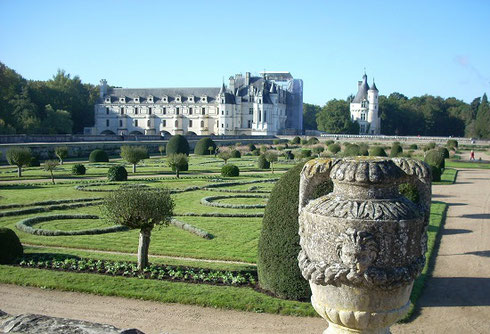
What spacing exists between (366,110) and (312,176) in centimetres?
8034

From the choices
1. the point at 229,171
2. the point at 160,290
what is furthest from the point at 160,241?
the point at 229,171

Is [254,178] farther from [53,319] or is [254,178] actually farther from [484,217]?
[53,319]

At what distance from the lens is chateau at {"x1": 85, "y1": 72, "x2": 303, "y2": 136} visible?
76000 millimetres

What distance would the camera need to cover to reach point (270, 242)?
703 centimetres

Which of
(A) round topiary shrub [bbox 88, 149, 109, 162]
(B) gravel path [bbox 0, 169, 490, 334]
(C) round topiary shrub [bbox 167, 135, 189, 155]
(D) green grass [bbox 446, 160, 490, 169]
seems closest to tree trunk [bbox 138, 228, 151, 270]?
(B) gravel path [bbox 0, 169, 490, 334]

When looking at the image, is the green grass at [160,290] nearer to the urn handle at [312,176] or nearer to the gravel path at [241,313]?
the gravel path at [241,313]

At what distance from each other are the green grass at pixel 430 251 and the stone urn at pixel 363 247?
3780mm

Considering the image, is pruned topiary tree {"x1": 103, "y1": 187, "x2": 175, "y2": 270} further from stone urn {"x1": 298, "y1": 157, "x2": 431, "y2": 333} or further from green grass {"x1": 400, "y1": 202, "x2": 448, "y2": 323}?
stone urn {"x1": 298, "y1": 157, "x2": 431, "y2": 333}

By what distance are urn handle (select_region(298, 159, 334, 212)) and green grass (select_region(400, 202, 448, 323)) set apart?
373cm

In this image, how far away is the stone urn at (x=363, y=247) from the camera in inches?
118

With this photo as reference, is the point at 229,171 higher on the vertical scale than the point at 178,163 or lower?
lower

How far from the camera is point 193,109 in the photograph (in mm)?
78938

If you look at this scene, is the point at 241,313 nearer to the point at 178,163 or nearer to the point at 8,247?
the point at 8,247

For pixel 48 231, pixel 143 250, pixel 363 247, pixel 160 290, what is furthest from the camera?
pixel 48 231
